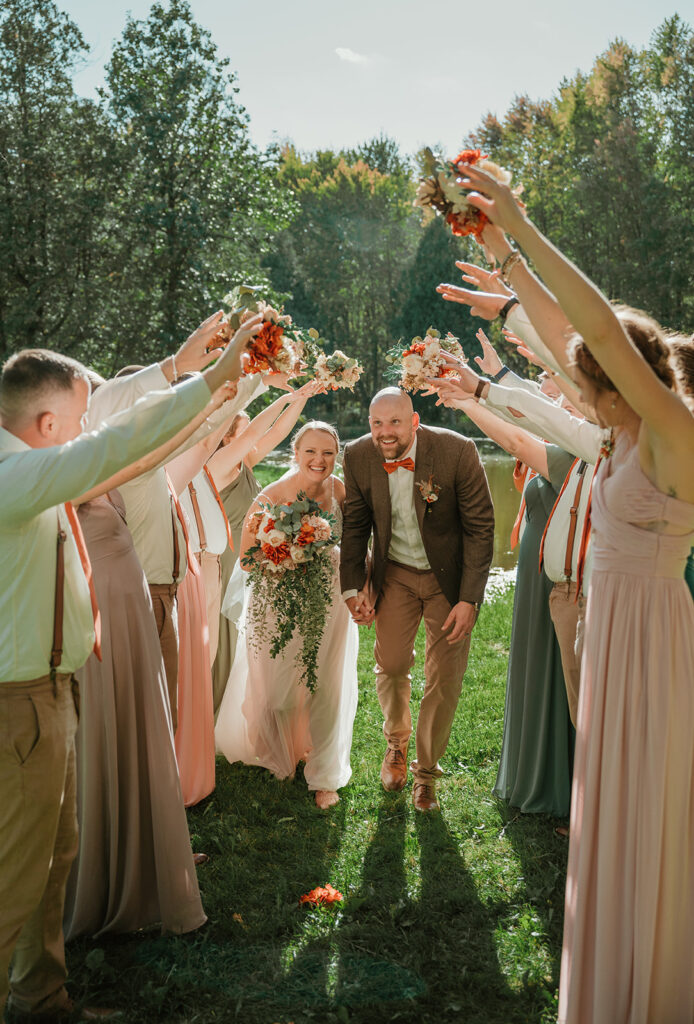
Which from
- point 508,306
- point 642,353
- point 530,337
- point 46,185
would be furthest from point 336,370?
point 46,185

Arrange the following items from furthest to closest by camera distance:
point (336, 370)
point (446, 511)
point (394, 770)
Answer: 1. point (394, 770)
2. point (336, 370)
3. point (446, 511)

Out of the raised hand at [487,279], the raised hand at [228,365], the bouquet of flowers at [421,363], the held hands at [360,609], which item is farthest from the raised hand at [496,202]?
the held hands at [360,609]

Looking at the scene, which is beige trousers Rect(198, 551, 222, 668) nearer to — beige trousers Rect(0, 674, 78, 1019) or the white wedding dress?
the white wedding dress

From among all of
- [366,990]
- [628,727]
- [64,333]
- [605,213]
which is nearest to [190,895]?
[366,990]

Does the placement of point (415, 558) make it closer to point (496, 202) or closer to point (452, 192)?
point (452, 192)

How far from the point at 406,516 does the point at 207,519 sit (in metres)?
1.50

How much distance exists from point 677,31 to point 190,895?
1740 inches

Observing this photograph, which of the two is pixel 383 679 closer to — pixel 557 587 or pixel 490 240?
pixel 557 587

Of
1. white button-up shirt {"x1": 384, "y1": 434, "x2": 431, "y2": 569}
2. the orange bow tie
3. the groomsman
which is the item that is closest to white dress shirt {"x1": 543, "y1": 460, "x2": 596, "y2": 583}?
white button-up shirt {"x1": 384, "y1": 434, "x2": 431, "y2": 569}

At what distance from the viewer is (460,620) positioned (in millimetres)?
5938

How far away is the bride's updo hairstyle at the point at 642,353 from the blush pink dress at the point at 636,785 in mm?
266

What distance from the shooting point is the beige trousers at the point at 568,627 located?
205 inches

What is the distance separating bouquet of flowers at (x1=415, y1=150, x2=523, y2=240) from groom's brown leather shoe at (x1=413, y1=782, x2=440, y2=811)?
157 inches

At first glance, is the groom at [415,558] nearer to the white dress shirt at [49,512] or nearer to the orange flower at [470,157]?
the orange flower at [470,157]
